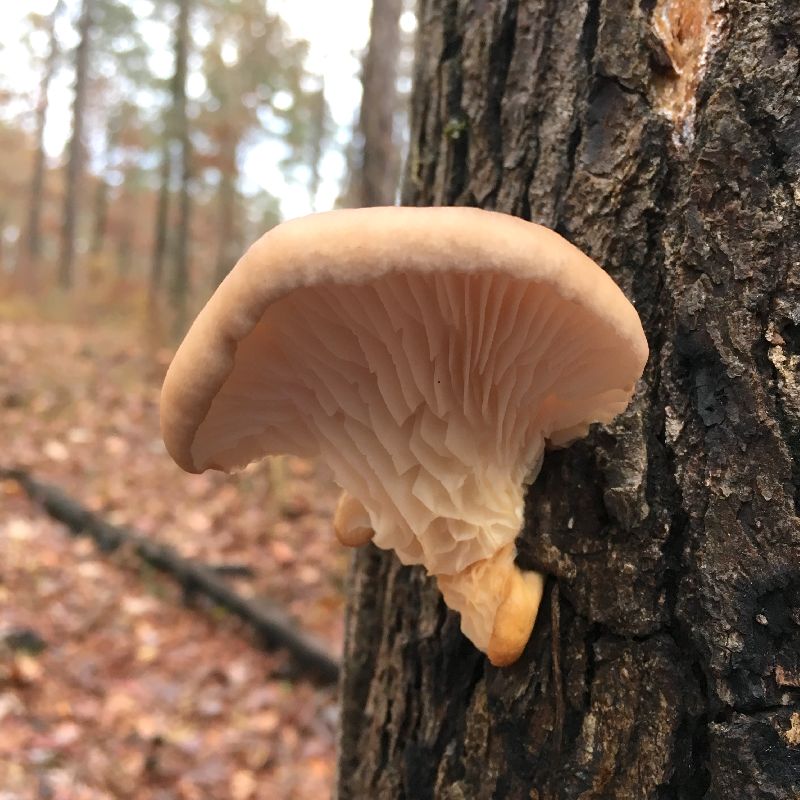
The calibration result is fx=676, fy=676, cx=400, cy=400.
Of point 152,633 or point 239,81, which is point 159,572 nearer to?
point 152,633

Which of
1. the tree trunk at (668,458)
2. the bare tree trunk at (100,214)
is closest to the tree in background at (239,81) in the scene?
the bare tree trunk at (100,214)

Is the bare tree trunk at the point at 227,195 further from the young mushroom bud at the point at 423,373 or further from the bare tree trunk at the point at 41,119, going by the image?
the young mushroom bud at the point at 423,373

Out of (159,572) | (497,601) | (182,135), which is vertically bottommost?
(159,572)

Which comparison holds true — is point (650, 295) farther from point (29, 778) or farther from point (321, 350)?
point (29, 778)

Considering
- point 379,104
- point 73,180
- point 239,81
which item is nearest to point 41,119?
point 73,180

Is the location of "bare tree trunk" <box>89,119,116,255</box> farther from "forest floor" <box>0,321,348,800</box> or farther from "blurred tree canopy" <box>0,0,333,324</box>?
"forest floor" <box>0,321,348,800</box>

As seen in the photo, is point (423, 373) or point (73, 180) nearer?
point (423, 373)

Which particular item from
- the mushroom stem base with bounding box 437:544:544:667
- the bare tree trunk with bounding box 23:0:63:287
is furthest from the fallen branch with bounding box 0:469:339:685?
the bare tree trunk with bounding box 23:0:63:287
